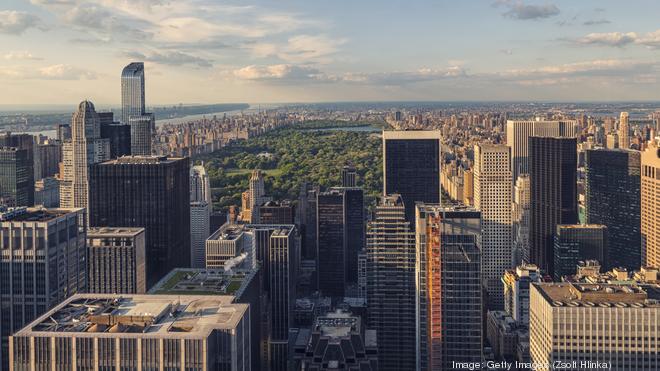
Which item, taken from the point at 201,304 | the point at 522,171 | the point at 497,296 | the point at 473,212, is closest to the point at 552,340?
the point at 201,304

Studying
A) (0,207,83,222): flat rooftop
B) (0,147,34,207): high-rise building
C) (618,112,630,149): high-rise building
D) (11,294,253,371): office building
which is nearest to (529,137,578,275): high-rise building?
(618,112,630,149): high-rise building

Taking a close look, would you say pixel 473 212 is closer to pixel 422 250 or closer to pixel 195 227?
pixel 422 250

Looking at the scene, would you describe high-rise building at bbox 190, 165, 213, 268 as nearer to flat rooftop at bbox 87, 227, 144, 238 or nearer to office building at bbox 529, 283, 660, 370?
flat rooftop at bbox 87, 227, 144, 238

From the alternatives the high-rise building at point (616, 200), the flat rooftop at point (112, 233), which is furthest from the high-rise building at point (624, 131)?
the flat rooftop at point (112, 233)

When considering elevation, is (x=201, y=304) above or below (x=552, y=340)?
above

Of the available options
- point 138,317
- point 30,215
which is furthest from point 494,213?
point 138,317

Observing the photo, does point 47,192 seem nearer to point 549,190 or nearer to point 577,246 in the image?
point 549,190

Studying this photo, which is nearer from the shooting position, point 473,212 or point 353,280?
point 473,212
